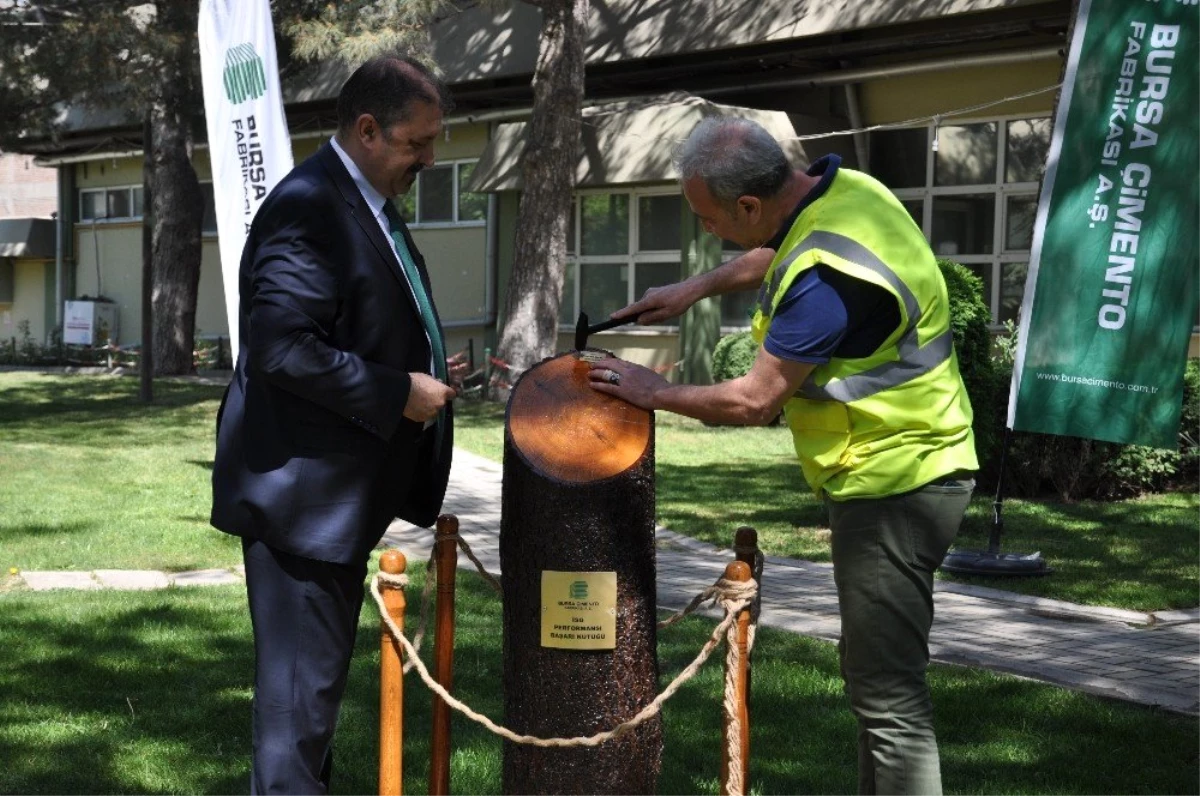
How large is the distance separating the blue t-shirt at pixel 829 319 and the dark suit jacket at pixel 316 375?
95cm

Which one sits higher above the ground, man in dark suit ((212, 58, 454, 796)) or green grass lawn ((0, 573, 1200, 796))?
man in dark suit ((212, 58, 454, 796))

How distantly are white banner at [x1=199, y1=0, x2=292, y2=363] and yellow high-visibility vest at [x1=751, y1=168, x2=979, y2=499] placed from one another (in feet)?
21.9

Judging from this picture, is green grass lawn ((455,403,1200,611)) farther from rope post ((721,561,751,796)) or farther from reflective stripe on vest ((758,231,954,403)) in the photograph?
reflective stripe on vest ((758,231,954,403))

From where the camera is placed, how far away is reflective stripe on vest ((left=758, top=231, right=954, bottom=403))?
3523 millimetres

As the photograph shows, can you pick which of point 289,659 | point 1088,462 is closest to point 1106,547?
point 1088,462

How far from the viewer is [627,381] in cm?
401

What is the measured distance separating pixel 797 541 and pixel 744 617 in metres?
5.92

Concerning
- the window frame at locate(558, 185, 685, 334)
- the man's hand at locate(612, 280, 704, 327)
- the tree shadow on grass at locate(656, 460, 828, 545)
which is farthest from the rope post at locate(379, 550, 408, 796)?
the window frame at locate(558, 185, 685, 334)

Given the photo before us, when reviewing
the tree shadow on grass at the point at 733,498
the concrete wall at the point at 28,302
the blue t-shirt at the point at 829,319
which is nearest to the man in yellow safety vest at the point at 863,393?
the blue t-shirt at the point at 829,319

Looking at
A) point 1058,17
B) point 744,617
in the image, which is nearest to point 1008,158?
point 1058,17

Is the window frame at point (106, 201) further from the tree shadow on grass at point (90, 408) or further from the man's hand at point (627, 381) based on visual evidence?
the man's hand at point (627, 381)

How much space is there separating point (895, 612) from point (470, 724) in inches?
98.7

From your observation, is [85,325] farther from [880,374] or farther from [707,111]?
[880,374]

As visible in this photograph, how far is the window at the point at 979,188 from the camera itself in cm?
1836
